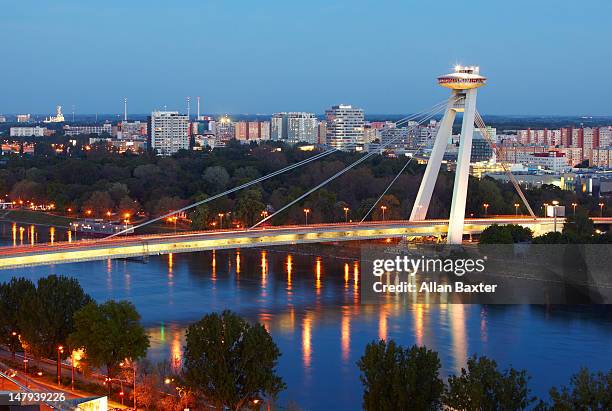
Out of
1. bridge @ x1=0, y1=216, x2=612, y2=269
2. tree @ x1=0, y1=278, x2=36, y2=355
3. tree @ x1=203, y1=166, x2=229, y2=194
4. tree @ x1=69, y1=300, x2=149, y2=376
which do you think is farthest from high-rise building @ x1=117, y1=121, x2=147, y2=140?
tree @ x1=69, y1=300, x2=149, y2=376

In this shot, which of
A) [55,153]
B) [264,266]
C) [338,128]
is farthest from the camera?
[338,128]

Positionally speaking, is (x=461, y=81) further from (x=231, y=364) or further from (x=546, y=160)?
(x=546, y=160)

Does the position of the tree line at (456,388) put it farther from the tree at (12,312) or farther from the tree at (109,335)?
the tree at (12,312)

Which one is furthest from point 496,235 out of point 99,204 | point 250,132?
point 250,132

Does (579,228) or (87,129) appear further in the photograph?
(87,129)

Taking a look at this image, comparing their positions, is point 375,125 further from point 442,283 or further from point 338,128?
point 442,283

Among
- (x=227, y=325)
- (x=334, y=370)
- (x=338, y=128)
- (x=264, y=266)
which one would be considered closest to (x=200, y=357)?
(x=227, y=325)
